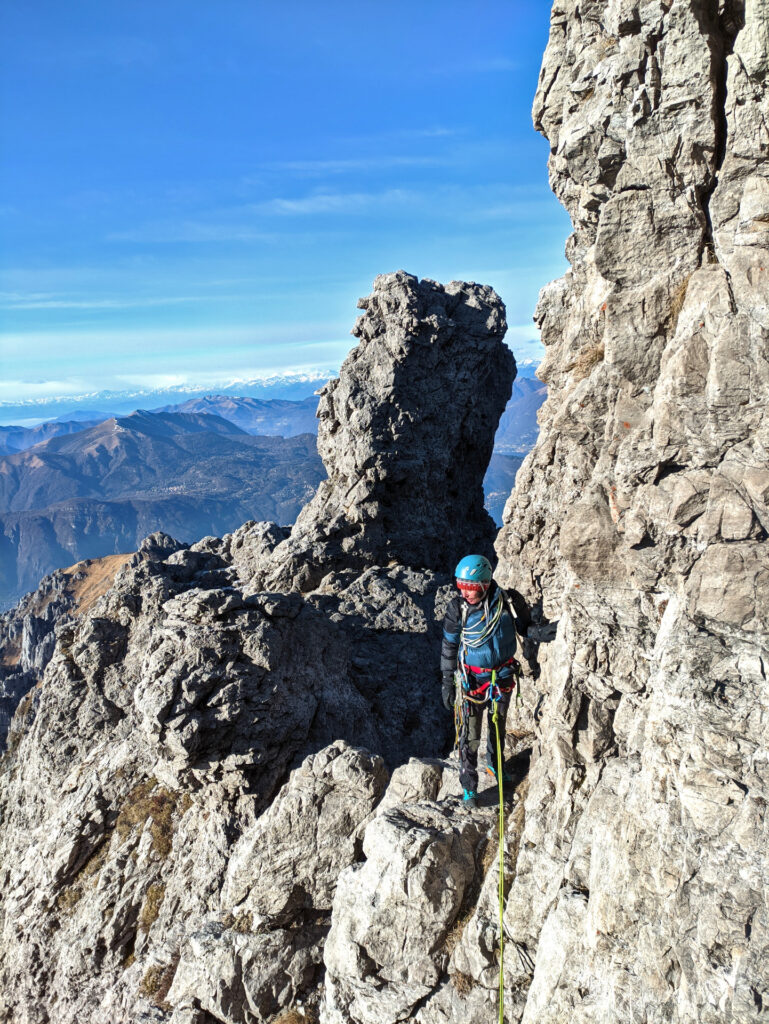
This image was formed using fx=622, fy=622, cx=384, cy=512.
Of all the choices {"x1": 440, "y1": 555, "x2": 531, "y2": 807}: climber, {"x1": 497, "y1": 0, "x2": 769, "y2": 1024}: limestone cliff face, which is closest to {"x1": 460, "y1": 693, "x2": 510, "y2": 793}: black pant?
{"x1": 440, "y1": 555, "x2": 531, "y2": 807}: climber

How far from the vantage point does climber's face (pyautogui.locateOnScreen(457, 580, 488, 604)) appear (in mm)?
12414

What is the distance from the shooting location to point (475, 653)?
12.6 meters

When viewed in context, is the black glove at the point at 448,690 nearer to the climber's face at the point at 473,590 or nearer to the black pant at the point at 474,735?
the black pant at the point at 474,735

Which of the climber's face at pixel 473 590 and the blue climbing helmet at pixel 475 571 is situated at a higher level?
the blue climbing helmet at pixel 475 571

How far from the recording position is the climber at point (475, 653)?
1249 centimetres

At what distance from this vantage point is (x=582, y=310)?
12.2 metres

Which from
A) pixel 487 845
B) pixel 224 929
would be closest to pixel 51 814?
pixel 224 929

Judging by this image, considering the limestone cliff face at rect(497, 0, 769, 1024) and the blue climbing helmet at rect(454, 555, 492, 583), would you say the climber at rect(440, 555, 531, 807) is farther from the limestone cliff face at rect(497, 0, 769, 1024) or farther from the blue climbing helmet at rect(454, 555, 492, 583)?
the limestone cliff face at rect(497, 0, 769, 1024)

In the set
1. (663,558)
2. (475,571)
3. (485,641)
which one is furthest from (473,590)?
(663,558)

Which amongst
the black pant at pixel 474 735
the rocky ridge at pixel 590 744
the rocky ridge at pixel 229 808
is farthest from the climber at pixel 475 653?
the rocky ridge at pixel 229 808

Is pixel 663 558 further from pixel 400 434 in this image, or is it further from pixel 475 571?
pixel 400 434

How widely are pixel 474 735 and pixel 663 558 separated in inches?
233

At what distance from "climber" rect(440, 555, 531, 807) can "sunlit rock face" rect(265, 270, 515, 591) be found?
20376 mm

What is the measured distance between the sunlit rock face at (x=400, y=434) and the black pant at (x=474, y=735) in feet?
66.2
